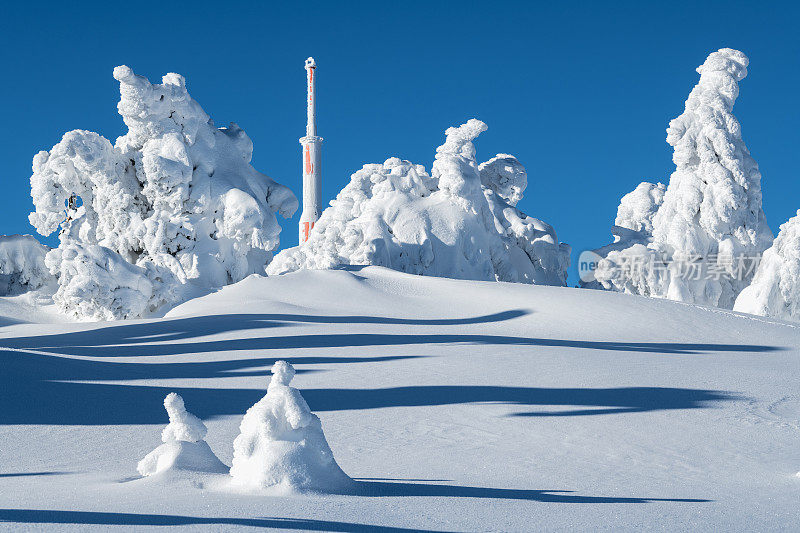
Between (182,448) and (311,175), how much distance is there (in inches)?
1456

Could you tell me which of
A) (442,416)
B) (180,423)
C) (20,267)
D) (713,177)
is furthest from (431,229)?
(180,423)

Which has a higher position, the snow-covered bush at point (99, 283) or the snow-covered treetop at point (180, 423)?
the snow-covered bush at point (99, 283)

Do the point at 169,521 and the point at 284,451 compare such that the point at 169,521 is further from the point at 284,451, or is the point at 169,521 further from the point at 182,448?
the point at 182,448

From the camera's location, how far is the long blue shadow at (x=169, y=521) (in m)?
4.34

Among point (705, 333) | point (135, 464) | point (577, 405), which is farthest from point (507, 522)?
point (705, 333)

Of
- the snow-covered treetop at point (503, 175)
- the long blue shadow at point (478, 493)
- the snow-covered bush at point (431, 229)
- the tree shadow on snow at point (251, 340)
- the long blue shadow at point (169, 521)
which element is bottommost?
the long blue shadow at point (478, 493)

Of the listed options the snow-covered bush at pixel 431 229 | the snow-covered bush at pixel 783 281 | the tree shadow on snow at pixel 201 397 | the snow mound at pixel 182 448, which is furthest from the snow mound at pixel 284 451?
the snow-covered bush at pixel 783 281

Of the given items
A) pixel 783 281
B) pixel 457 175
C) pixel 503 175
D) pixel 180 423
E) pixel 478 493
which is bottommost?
pixel 478 493

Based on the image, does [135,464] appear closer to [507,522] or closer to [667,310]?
[507,522]

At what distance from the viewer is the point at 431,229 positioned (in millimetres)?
28219

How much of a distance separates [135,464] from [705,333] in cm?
1178

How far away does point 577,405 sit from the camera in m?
8.97

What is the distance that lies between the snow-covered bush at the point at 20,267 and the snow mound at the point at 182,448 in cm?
2169

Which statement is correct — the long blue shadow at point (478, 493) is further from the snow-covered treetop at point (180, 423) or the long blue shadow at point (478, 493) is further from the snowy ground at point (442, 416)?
the snow-covered treetop at point (180, 423)
